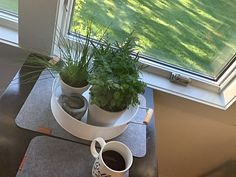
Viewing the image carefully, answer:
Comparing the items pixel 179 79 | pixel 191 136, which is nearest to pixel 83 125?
pixel 179 79

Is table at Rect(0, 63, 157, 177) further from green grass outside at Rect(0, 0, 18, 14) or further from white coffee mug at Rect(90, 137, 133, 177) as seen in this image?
green grass outside at Rect(0, 0, 18, 14)

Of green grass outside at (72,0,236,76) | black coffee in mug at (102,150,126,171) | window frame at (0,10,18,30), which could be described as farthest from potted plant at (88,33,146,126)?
window frame at (0,10,18,30)

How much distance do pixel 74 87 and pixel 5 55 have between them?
0.48 m

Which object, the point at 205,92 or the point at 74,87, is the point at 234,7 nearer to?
the point at 205,92

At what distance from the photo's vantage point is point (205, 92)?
4.00 ft

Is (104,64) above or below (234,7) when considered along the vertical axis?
below

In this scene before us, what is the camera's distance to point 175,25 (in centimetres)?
111

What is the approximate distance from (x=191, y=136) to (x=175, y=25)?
58 cm

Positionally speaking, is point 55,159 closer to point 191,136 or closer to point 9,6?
point 9,6

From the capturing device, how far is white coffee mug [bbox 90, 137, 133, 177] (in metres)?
0.69

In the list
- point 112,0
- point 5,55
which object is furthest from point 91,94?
point 5,55

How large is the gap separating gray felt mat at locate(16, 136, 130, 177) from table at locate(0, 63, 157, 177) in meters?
0.02

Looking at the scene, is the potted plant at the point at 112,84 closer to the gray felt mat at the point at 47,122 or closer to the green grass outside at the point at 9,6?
the gray felt mat at the point at 47,122

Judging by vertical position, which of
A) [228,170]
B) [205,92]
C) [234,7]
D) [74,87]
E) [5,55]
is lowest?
[228,170]
